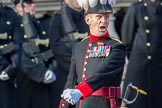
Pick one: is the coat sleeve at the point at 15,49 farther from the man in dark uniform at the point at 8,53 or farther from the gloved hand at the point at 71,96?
the gloved hand at the point at 71,96

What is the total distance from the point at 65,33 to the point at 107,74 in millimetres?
3674

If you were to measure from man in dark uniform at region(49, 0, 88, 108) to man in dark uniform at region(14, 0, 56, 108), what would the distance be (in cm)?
13

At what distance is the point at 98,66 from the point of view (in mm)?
6445

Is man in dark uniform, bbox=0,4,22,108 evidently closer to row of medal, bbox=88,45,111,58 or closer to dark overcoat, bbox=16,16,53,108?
dark overcoat, bbox=16,16,53,108

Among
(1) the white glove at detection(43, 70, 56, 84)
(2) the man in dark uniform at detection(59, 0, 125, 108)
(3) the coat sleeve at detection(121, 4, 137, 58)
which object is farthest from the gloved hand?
(3) the coat sleeve at detection(121, 4, 137, 58)

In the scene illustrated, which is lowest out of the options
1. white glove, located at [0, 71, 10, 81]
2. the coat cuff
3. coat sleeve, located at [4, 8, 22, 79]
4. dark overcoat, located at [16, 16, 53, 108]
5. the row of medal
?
dark overcoat, located at [16, 16, 53, 108]

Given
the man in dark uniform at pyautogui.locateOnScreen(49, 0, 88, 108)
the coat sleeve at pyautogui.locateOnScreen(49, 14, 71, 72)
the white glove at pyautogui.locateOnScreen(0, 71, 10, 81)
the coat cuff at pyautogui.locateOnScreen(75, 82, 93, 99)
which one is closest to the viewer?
the coat cuff at pyautogui.locateOnScreen(75, 82, 93, 99)

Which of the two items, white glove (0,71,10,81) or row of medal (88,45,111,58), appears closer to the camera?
row of medal (88,45,111,58)

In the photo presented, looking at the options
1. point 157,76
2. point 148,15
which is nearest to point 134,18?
point 148,15

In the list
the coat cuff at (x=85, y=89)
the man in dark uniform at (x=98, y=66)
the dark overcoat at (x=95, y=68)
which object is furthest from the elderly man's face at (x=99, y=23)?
the coat cuff at (x=85, y=89)

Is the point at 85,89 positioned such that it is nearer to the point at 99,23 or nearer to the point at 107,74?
Result: the point at 107,74

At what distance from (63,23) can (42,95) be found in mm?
932

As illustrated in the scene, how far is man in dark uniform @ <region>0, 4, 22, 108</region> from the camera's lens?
9.29 m

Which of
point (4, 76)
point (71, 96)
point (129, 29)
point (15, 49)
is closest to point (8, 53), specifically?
point (15, 49)
